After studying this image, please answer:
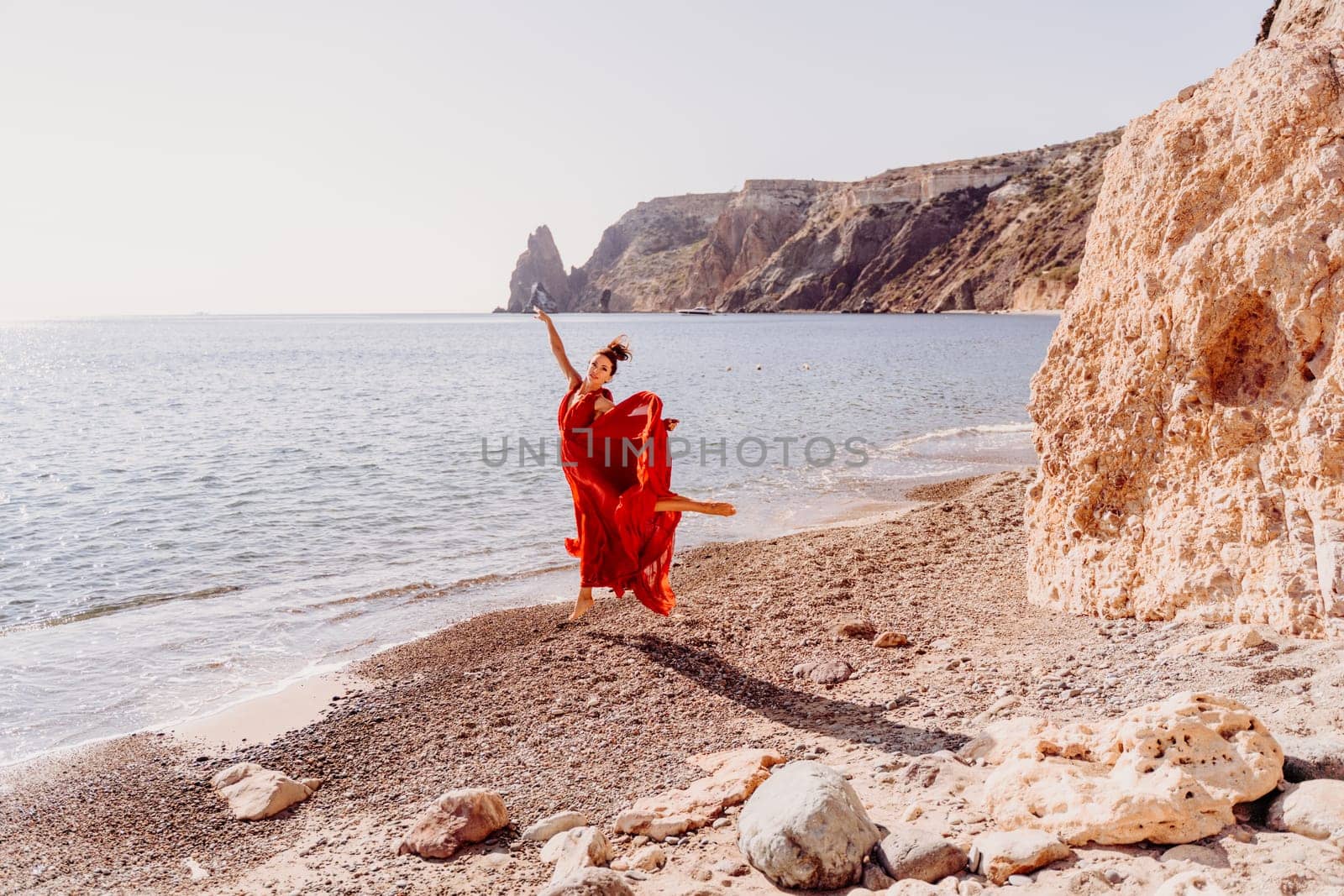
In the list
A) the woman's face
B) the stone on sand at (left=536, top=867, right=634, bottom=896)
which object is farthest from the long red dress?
the stone on sand at (left=536, top=867, right=634, bottom=896)

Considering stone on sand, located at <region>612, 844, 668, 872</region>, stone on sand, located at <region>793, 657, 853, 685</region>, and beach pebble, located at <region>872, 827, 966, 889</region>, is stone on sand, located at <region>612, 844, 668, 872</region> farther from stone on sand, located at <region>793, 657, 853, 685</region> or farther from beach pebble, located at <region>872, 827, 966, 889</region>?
stone on sand, located at <region>793, 657, 853, 685</region>

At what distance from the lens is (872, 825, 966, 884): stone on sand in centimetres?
309

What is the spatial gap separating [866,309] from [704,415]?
352ft

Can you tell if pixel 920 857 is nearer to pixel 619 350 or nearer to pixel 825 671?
pixel 825 671

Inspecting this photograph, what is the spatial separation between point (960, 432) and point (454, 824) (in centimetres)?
1926

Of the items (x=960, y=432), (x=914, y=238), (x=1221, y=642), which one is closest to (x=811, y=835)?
(x=1221, y=642)

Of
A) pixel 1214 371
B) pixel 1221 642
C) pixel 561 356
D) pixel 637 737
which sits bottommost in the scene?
pixel 637 737

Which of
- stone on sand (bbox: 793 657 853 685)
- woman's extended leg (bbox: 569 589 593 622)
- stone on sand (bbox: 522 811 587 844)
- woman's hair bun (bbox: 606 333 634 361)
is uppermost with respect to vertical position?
woman's hair bun (bbox: 606 333 634 361)

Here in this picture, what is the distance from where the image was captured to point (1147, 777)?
10.2 ft

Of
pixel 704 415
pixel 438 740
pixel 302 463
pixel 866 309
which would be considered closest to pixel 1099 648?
pixel 438 740

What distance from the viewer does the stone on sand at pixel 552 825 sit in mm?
4074

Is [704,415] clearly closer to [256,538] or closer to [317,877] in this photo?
[256,538]

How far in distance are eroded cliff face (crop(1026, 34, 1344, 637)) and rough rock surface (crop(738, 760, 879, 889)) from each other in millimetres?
2878

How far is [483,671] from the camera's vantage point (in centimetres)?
679
